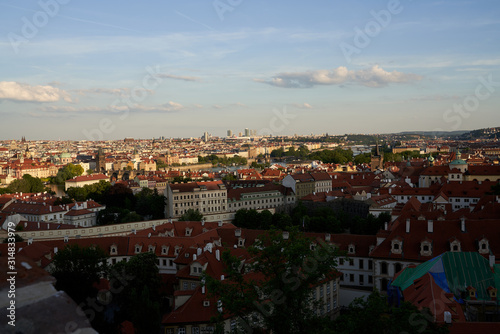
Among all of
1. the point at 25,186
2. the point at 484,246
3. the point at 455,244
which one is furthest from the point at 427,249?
the point at 25,186

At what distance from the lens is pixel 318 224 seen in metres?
41.3

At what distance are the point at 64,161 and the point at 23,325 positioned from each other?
156 meters

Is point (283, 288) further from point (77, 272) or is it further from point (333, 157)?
point (333, 157)

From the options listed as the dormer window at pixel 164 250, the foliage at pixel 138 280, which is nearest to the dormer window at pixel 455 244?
the foliage at pixel 138 280

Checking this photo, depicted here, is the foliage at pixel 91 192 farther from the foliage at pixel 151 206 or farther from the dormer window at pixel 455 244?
the dormer window at pixel 455 244

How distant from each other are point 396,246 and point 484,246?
426 cm

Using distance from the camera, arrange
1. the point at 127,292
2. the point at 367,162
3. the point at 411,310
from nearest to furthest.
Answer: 1. the point at 411,310
2. the point at 127,292
3. the point at 367,162

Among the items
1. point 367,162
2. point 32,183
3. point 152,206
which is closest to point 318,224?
point 152,206

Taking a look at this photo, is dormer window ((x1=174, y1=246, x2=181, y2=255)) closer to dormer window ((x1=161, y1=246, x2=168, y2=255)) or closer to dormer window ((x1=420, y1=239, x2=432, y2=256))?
dormer window ((x1=161, y1=246, x2=168, y2=255))

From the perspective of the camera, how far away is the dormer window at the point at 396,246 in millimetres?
25797

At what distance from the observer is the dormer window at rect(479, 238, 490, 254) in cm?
2461

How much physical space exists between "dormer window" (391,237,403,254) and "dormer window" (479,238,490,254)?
381cm

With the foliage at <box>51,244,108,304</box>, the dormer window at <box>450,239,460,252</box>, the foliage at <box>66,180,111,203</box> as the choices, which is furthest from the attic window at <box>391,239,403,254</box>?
the foliage at <box>66,180,111,203</box>

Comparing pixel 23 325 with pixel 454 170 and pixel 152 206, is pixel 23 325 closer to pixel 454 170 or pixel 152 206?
pixel 152 206
